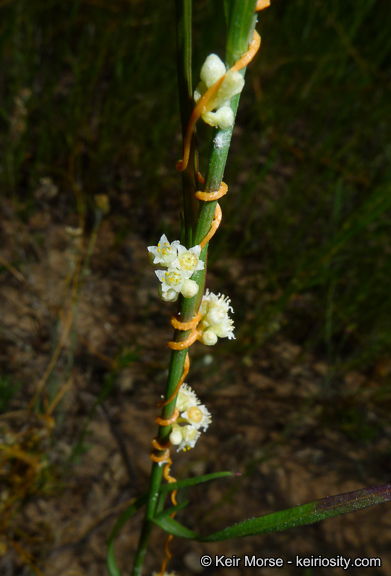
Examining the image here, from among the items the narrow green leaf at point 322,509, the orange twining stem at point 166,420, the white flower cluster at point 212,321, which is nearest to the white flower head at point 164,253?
the white flower cluster at point 212,321

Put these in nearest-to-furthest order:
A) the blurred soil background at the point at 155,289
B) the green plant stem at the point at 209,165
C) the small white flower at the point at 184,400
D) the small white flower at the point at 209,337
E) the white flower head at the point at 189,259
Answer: the green plant stem at the point at 209,165 → the white flower head at the point at 189,259 → the small white flower at the point at 209,337 → the small white flower at the point at 184,400 → the blurred soil background at the point at 155,289

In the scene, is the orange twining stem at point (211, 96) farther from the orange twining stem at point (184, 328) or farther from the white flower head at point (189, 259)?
the orange twining stem at point (184, 328)

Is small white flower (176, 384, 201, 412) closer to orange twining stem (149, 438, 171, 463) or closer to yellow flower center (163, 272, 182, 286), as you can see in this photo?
orange twining stem (149, 438, 171, 463)

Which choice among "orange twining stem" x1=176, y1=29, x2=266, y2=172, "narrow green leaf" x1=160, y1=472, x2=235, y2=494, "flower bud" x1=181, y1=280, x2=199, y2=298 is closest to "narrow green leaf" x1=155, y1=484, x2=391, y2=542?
"narrow green leaf" x1=160, y1=472, x2=235, y2=494

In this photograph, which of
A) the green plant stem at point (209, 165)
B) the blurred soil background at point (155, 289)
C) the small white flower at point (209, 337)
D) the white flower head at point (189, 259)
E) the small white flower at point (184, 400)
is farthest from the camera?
the blurred soil background at point (155, 289)

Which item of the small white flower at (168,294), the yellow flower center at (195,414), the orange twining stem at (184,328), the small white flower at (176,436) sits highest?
the small white flower at (168,294)

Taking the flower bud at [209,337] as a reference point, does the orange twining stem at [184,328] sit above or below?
below
